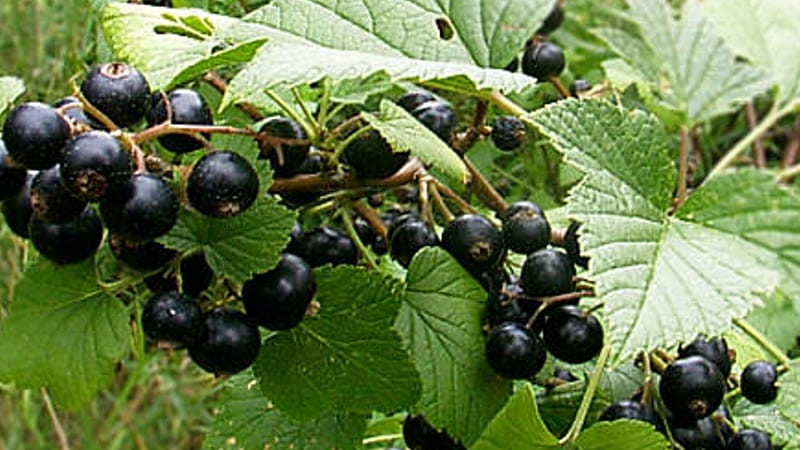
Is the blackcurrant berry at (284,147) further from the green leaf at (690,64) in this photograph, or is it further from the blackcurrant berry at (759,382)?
the green leaf at (690,64)

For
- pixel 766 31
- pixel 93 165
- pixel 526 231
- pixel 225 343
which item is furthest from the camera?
pixel 766 31

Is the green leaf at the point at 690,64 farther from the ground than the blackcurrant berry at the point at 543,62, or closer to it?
closer to it

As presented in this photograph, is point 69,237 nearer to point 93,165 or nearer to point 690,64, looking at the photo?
point 93,165

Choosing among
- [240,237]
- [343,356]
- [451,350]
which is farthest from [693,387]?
[240,237]

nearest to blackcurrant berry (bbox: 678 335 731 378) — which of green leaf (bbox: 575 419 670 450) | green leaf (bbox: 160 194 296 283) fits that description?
green leaf (bbox: 575 419 670 450)

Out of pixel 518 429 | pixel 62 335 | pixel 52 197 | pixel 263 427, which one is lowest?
pixel 263 427

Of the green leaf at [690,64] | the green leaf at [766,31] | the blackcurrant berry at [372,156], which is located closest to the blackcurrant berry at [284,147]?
the blackcurrant berry at [372,156]

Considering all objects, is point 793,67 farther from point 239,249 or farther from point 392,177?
point 239,249
